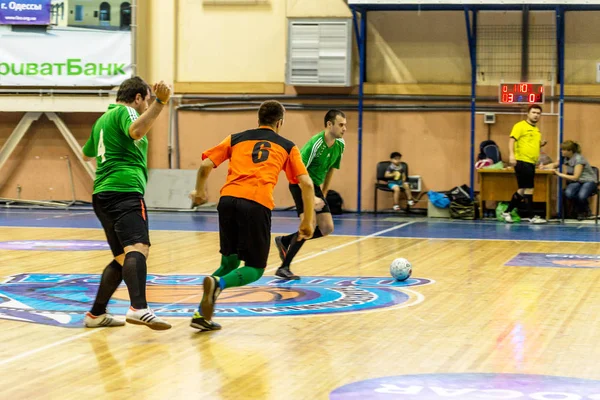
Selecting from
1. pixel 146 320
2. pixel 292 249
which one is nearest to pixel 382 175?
pixel 292 249

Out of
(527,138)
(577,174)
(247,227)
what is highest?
(527,138)

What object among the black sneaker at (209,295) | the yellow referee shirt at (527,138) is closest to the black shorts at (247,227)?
the black sneaker at (209,295)

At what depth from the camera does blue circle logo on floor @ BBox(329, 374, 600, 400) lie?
5.38 metres

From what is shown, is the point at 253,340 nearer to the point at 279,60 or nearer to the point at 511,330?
the point at 511,330

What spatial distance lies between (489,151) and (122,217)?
13.6 m

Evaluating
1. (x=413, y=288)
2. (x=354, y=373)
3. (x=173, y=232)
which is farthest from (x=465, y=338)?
(x=173, y=232)

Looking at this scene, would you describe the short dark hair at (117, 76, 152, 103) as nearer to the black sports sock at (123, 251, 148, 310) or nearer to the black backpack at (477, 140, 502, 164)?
the black sports sock at (123, 251, 148, 310)

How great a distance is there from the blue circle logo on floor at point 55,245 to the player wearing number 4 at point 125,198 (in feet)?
19.9

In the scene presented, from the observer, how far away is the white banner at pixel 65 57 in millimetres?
21422

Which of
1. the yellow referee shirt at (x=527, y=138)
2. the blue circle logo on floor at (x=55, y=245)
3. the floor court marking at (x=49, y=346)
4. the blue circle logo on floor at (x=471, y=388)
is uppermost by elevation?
the yellow referee shirt at (x=527, y=138)

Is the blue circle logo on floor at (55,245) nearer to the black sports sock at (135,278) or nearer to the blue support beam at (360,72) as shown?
the black sports sock at (135,278)

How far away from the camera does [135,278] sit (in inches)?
279

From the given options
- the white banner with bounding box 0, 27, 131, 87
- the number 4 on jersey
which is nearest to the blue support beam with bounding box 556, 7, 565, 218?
the white banner with bounding box 0, 27, 131, 87

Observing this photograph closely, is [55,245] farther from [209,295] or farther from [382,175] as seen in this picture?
[382,175]
